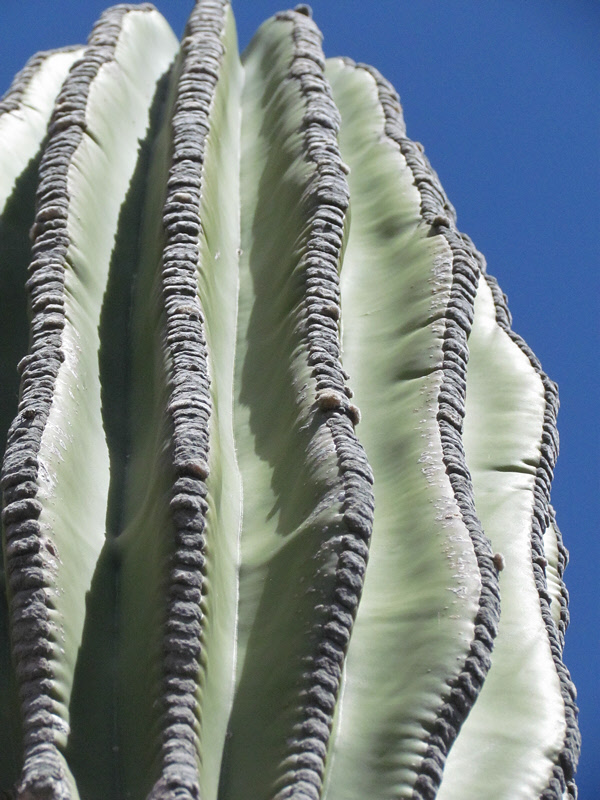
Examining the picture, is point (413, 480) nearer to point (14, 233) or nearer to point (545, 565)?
point (545, 565)

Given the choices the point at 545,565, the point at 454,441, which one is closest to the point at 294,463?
the point at 454,441

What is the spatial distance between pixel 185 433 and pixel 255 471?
7.9 inches

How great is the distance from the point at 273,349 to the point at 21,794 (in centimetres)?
67

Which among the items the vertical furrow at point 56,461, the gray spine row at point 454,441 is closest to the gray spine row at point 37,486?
the vertical furrow at point 56,461

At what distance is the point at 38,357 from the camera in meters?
1.28

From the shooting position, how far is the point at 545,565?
1540 millimetres

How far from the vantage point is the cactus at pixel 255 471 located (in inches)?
42.3

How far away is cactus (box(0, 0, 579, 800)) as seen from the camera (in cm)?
107

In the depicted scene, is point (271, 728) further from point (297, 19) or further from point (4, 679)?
point (297, 19)

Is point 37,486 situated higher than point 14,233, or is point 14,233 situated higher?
point 14,233

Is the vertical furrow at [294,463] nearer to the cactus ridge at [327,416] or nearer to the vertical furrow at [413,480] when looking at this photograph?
the cactus ridge at [327,416]

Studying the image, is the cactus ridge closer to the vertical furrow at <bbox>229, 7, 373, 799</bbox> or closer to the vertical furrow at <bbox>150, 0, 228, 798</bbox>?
the vertical furrow at <bbox>229, 7, 373, 799</bbox>

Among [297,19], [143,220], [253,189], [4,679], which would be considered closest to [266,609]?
[4,679]

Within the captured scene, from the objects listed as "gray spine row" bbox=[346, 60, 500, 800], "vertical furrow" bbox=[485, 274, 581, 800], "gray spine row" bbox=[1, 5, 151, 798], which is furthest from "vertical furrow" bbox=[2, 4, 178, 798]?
"vertical furrow" bbox=[485, 274, 581, 800]
